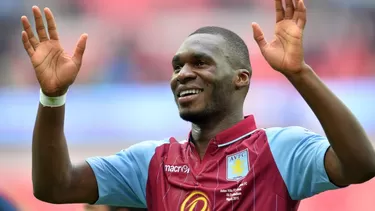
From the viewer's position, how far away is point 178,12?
10.8 metres

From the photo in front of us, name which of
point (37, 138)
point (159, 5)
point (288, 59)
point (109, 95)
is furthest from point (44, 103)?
point (159, 5)

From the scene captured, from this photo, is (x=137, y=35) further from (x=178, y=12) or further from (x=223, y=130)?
(x=223, y=130)

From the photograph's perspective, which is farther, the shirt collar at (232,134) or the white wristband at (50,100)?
the shirt collar at (232,134)

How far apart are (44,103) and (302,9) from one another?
1173 millimetres

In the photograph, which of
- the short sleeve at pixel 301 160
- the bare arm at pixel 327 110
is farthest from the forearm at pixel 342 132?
the short sleeve at pixel 301 160

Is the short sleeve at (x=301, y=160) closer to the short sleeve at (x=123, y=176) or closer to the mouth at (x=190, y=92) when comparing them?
the mouth at (x=190, y=92)

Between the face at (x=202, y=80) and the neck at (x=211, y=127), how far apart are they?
49mm

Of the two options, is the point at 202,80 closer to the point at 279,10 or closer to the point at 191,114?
the point at 191,114

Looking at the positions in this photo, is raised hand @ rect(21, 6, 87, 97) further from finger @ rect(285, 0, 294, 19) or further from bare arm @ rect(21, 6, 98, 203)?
finger @ rect(285, 0, 294, 19)

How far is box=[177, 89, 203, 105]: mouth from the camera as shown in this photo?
3.53 metres

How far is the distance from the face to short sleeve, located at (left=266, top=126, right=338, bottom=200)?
35cm

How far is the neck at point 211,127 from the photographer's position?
3.64 meters

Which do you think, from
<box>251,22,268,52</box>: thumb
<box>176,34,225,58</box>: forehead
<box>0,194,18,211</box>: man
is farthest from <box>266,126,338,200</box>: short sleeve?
<box>0,194,18,211</box>: man

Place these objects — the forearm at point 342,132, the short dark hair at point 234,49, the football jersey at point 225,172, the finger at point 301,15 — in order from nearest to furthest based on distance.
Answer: the forearm at point 342,132 → the finger at point 301,15 → the football jersey at point 225,172 → the short dark hair at point 234,49
